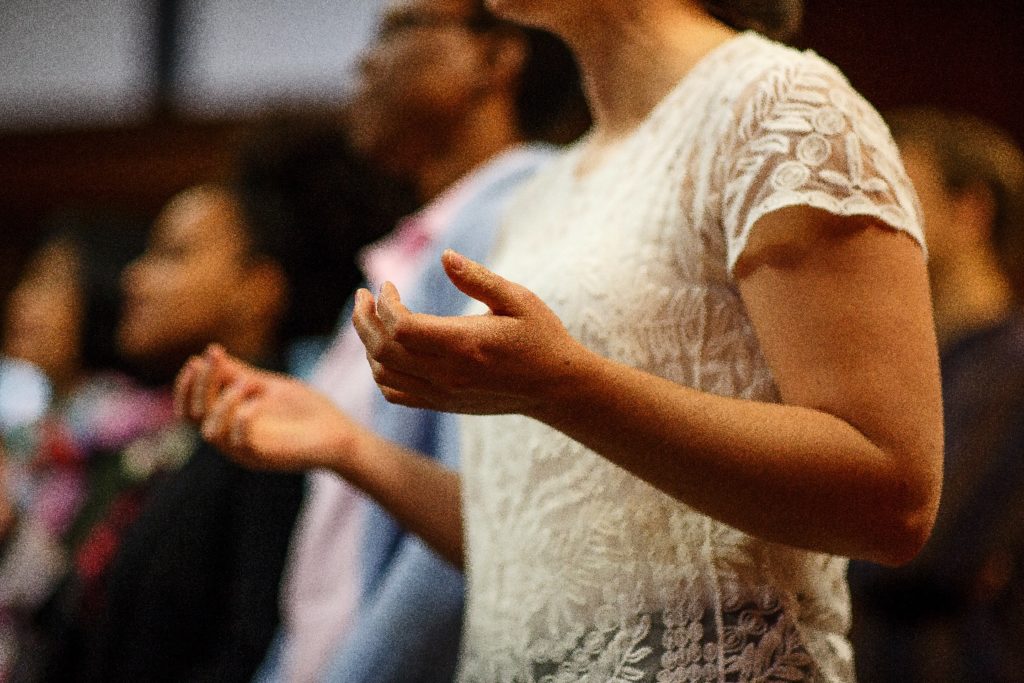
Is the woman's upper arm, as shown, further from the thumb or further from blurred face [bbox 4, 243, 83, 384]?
blurred face [bbox 4, 243, 83, 384]

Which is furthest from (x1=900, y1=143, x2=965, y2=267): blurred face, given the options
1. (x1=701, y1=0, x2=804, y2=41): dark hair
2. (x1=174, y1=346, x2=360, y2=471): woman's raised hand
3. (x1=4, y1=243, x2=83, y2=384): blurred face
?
(x1=4, y1=243, x2=83, y2=384): blurred face

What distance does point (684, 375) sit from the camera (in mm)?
687

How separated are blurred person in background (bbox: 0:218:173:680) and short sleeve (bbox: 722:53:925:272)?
151cm

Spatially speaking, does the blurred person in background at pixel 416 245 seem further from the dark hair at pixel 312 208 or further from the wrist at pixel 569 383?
the wrist at pixel 569 383

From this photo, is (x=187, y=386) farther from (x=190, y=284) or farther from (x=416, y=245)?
(x=190, y=284)

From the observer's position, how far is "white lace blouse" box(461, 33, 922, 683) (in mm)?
638

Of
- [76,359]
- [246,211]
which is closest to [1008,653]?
[246,211]

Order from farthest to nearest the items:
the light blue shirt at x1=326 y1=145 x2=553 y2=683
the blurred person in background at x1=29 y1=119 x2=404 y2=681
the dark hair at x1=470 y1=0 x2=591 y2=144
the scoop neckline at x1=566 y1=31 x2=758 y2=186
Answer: the blurred person in background at x1=29 y1=119 x2=404 y2=681 → the dark hair at x1=470 y1=0 x2=591 y2=144 → the light blue shirt at x1=326 y1=145 x2=553 y2=683 → the scoop neckline at x1=566 y1=31 x2=758 y2=186

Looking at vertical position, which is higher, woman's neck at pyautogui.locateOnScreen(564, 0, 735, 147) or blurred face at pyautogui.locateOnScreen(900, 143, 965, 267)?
woman's neck at pyautogui.locateOnScreen(564, 0, 735, 147)

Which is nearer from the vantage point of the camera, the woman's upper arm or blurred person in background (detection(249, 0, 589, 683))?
the woman's upper arm

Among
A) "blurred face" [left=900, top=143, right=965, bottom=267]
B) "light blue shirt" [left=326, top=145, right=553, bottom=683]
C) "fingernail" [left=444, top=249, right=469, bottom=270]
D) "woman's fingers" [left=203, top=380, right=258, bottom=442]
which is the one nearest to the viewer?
"fingernail" [left=444, top=249, right=469, bottom=270]

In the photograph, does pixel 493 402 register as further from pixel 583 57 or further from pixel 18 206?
pixel 18 206

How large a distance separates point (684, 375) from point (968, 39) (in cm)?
212

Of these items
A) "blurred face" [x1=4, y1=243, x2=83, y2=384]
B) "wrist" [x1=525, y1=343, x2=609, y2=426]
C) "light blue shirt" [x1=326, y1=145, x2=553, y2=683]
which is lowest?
"blurred face" [x1=4, y1=243, x2=83, y2=384]
